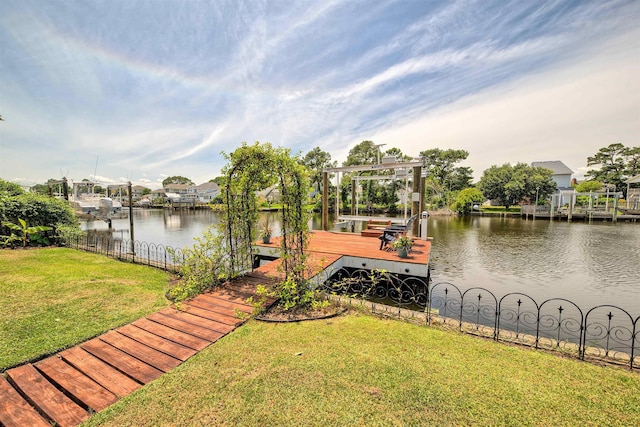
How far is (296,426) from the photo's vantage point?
2252mm

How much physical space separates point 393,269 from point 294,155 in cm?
421

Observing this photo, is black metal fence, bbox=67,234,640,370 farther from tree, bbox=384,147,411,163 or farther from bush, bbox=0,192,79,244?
tree, bbox=384,147,411,163

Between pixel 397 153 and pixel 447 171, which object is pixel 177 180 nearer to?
pixel 397 153

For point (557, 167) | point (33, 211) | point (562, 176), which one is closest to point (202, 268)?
point (33, 211)

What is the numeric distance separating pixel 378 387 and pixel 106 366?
3.25m

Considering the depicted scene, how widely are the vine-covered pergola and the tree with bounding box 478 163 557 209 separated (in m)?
40.4

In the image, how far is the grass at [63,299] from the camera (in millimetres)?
3686

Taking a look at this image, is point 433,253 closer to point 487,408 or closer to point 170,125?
point 487,408

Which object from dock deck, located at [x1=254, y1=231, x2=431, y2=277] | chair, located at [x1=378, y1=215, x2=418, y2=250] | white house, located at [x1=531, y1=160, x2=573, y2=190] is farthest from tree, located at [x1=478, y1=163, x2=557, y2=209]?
chair, located at [x1=378, y1=215, x2=418, y2=250]

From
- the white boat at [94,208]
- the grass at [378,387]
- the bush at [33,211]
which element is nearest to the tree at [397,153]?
the white boat at [94,208]

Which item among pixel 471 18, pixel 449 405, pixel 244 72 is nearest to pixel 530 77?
pixel 471 18

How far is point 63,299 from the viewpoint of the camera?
16.5 feet

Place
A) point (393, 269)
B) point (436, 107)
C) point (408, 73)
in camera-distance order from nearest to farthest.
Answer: point (393, 269)
point (408, 73)
point (436, 107)

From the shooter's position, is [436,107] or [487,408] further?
[436,107]
